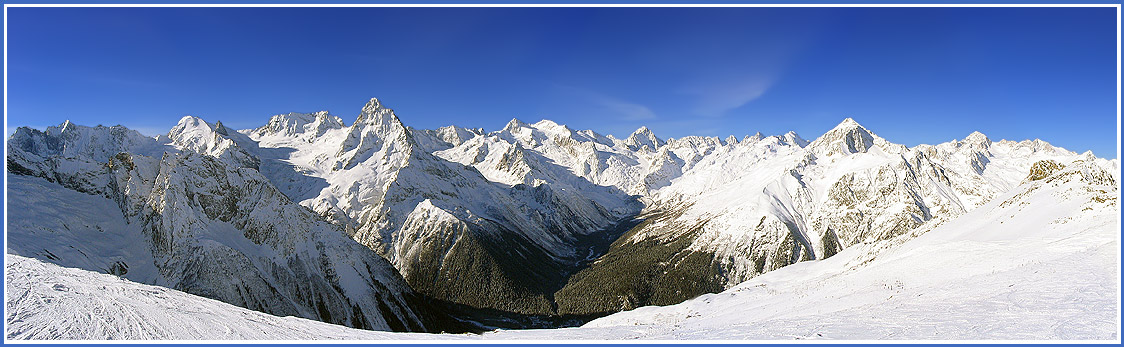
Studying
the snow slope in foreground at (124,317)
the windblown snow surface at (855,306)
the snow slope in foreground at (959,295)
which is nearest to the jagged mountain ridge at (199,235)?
the snow slope in foreground at (124,317)

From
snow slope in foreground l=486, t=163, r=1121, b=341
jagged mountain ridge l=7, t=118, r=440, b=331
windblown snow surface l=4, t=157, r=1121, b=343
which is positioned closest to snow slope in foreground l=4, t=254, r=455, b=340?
windblown snow surface l=4, t=157, r=1121, b=343

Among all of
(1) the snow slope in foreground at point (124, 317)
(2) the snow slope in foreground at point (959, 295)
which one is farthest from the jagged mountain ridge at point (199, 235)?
(2) the snow slope in foreground at point (959, 295)

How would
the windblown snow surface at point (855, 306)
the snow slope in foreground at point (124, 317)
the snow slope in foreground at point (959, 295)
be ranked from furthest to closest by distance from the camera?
the snow slope in foreground at point (124, 317) → the windblown snow surface at point (855, 306) → the snow slope in foreground at point (959, 295)

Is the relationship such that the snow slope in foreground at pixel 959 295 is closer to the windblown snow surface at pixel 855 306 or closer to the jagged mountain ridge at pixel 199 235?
the windblown snow surface at pixel 855 306

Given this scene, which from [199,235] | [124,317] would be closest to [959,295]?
[124,317]

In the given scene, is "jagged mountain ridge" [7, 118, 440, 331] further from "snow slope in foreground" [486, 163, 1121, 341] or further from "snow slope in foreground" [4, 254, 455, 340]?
"snow slope in foreground" [486, 163, 1121, 341]

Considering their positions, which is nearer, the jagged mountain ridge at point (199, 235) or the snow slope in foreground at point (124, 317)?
the snow slope in foreground at point (124, 317)

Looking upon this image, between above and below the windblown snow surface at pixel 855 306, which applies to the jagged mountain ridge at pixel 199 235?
above

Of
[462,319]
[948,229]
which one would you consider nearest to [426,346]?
[948,229]

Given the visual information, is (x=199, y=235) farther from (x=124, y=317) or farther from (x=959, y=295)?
(x=959, y=295)

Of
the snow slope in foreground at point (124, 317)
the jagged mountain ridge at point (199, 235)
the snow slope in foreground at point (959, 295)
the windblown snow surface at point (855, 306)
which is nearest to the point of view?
the snow slope in foreground at point (959, 295)
